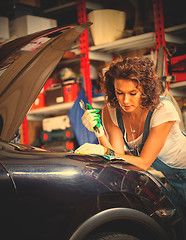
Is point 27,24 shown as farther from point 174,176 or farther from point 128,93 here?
point 174,176

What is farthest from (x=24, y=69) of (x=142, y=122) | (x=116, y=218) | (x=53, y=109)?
(x=53, y=109)

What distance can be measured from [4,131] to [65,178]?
0.82ft

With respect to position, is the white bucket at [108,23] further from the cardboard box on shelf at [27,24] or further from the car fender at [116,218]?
the car fender at [116,218]

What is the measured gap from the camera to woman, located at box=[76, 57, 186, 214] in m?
1.78

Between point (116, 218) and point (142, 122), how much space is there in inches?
32.6

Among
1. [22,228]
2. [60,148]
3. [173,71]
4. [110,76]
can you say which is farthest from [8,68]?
[60,148]

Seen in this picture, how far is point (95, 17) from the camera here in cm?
383

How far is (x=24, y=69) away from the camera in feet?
4.12

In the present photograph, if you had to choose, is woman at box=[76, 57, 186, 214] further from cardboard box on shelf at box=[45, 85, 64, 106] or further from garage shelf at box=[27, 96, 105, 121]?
cardboard box on shelf at box=[45, 85, 64, 106]

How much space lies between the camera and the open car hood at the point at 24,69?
1.16 meters

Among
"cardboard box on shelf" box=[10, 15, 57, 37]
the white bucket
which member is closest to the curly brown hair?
the white bucket

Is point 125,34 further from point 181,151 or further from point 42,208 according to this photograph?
point 42,208

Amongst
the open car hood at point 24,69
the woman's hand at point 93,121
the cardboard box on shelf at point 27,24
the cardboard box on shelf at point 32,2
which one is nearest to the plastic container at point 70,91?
the cardboard box on shelf at point 27,24

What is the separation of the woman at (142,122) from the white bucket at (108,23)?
1.96 m
